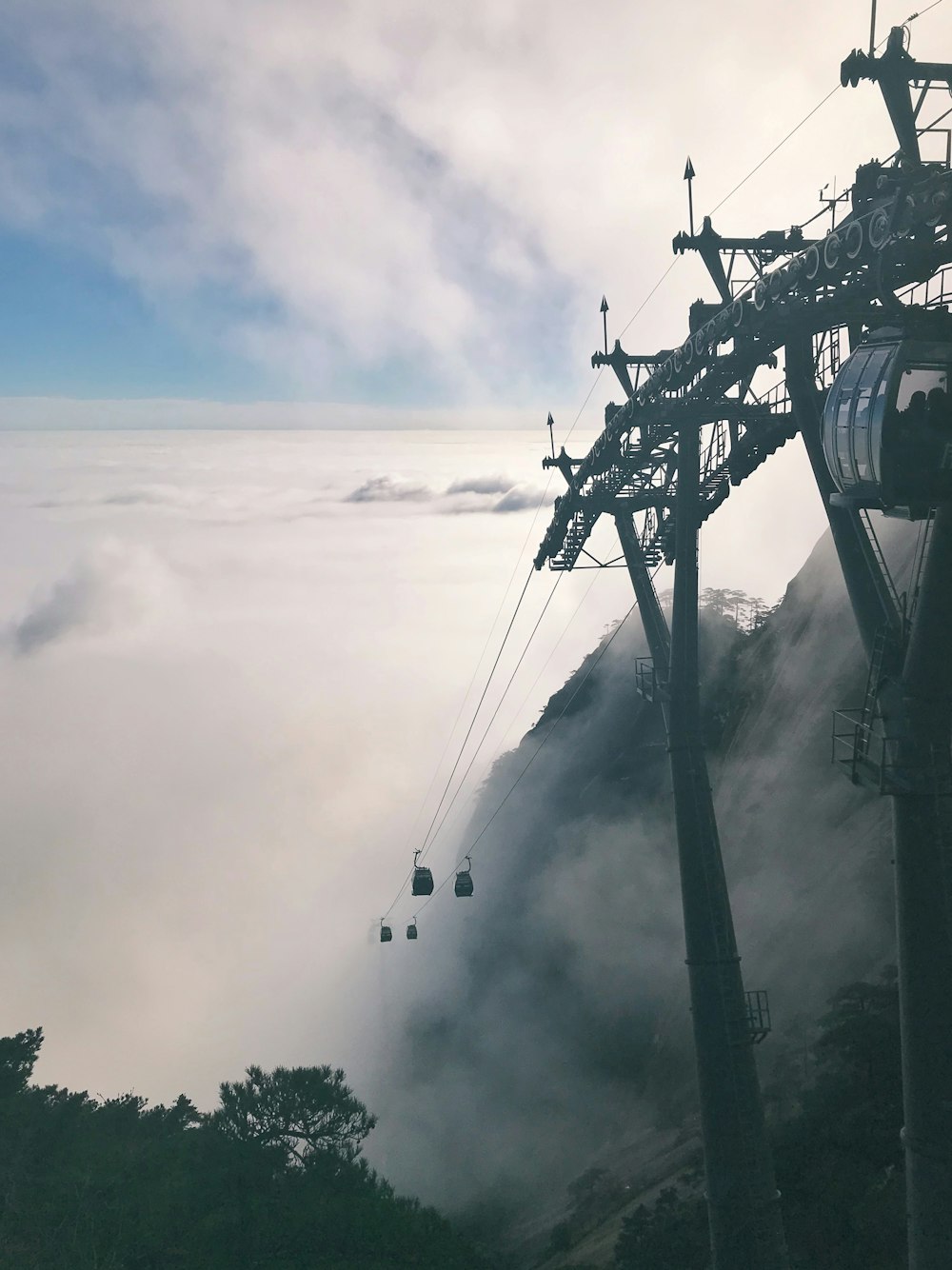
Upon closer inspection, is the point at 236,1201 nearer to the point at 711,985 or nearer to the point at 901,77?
the point at 711,985

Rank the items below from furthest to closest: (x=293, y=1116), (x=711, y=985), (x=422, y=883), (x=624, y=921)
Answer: (x=624, y=921) < (x=293, y=1116) < (x=422, y=883) < (x=711, y=985)

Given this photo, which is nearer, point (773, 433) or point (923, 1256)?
point (923, 1256)

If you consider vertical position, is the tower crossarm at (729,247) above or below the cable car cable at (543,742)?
below

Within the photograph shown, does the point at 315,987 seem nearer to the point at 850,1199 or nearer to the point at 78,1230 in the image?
the point at 78,1230

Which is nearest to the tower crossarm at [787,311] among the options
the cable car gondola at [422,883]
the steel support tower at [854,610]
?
the steel support tower at [854,610]

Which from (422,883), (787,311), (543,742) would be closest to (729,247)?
(787,311)

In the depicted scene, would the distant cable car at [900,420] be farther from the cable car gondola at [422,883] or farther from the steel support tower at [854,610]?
the cable car gondola at [422,883]

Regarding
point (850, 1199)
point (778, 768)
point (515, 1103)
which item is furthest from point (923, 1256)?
point (515, 1103)
